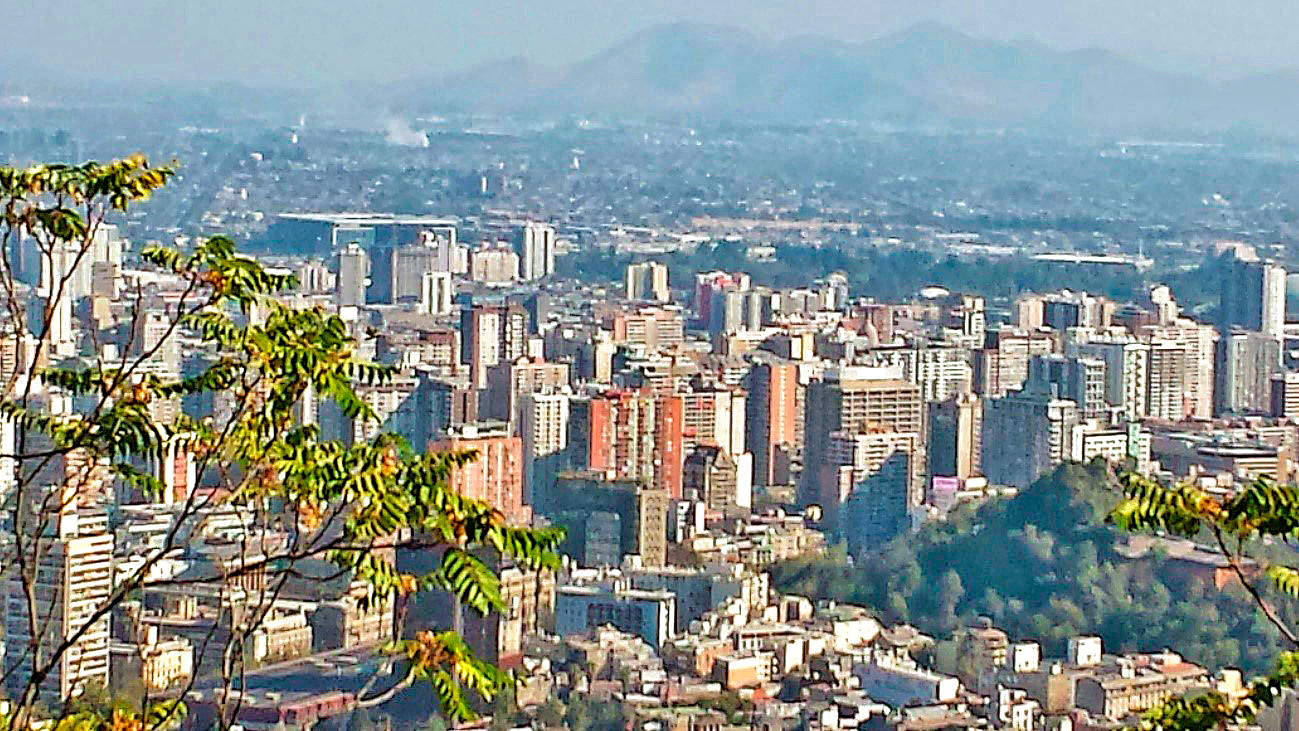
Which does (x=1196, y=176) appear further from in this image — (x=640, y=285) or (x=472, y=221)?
(x=640, y=285)

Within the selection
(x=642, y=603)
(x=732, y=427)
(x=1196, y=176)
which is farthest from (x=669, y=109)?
(x=642, y=603)

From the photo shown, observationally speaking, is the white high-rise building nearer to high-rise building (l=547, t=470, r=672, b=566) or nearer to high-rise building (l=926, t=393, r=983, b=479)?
high-rise building (l=926, t=393, r=983, b=479)

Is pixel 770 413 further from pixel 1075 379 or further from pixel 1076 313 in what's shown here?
pixel 1076 313

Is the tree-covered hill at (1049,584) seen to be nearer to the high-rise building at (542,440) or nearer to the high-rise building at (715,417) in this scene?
the high-rise building at (542,440)

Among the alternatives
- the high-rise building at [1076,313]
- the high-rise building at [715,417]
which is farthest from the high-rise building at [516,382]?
the high-rise building at [1076,313]

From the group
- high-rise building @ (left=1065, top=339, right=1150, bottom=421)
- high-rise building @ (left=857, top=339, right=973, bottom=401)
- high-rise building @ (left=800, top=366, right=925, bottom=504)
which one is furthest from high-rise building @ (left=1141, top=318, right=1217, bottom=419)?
high-rise building @ (left=800, top=366, right=925, bottom=504)

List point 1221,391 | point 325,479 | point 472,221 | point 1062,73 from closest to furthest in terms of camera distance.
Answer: point 325,479 → point 1221,391 → point 472,221 → point 1062,73

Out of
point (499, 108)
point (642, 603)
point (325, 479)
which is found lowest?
point (642, 603)

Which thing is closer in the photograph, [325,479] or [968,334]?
[325,479]
